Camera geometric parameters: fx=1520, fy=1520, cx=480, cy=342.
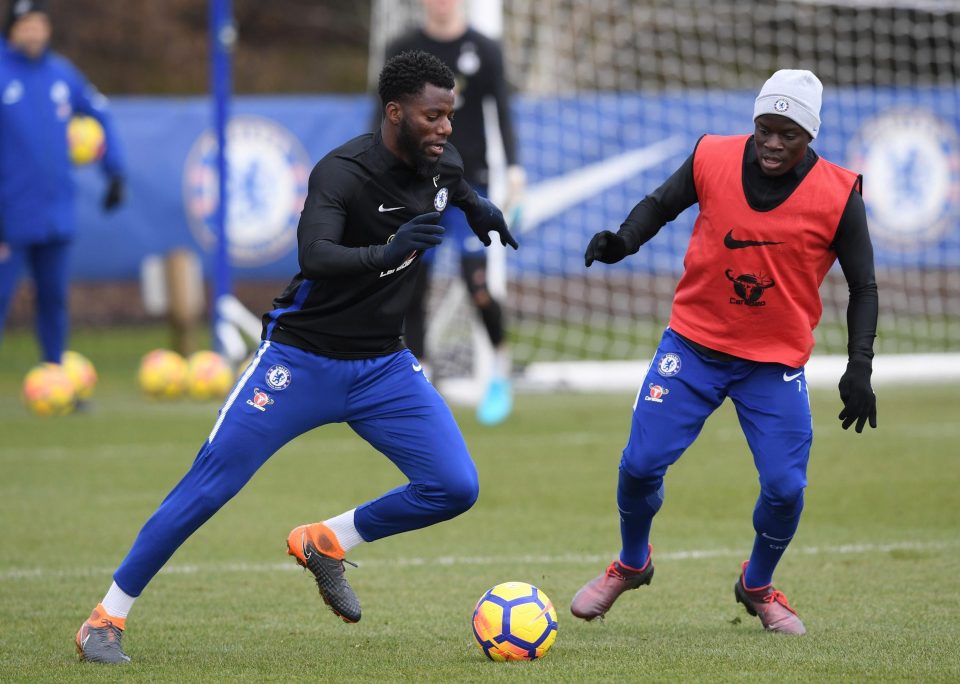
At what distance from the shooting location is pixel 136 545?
5184 mm

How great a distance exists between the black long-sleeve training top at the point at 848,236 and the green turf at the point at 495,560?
1064 mm

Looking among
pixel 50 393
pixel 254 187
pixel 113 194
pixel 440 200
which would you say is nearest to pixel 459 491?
pixel 440 200

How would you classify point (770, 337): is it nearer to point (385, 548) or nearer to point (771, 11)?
point (385, 548)

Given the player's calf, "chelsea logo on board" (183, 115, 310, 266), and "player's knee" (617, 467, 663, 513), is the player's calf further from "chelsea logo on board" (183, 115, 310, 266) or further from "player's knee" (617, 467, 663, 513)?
"chelsea logo on board" (183, 115, 310, 266)

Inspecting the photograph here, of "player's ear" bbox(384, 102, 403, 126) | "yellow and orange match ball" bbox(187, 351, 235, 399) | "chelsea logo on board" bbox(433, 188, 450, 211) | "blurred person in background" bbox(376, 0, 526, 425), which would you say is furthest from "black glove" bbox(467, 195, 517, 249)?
"yellow and orange match ball" bbox(187, 351, 235, 399)

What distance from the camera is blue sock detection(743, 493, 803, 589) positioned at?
217 inches

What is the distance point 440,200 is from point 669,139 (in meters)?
10.7

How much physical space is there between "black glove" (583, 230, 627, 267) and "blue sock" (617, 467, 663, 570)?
81 centimetres

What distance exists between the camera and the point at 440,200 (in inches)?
212

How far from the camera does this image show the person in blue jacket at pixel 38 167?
11742mm

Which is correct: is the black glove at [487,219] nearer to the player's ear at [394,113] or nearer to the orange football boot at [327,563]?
the player's ear at [394,113]

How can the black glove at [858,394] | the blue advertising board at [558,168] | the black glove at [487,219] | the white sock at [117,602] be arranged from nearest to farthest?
the white sock at [117,602]
the black glove at [858,394]
the black glove at [487,219]
the blue advertising board at [558,168]

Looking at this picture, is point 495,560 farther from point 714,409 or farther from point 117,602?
point 117,602

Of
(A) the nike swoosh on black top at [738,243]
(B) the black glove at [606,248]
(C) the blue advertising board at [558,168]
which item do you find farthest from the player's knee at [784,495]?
(C) the blue advertising board at [558,168]
